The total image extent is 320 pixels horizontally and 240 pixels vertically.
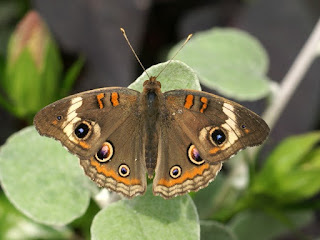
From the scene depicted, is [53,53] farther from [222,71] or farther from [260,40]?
[260,40]

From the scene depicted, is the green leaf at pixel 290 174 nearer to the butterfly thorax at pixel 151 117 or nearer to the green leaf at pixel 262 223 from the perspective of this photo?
the green leaf at pixel 262 223

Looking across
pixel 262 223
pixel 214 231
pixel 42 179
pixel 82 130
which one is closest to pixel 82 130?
pixel 82 130

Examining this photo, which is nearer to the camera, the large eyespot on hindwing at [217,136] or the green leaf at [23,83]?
the large eyespot on hindwing at [217,136]

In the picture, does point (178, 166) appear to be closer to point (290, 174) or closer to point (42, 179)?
point (42, 179)

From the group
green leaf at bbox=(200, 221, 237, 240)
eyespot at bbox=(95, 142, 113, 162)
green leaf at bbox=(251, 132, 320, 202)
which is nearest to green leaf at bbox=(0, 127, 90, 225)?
eyespot at bbox=(95, 142, 113, 162)

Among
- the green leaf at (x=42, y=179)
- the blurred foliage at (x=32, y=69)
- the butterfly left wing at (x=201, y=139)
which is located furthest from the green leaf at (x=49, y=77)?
the butterfly left wing at (x=201, y=139)

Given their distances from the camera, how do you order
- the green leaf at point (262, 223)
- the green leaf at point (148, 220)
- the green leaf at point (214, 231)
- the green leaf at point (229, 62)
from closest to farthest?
1. the green leaf at point (148, 220)
2. the green leaf at point (214, 231)
3. the green leaf at point (229, 62)
4. the green leaf at point (262, 223)
